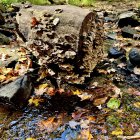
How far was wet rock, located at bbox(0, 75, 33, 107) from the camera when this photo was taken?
396 centimetres

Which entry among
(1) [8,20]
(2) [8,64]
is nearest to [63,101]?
(2) [8,64]

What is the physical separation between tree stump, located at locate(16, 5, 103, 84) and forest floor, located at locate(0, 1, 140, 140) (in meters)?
0.28

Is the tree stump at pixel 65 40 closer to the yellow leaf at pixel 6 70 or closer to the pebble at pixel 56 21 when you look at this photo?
the pebble at pixel 56 21

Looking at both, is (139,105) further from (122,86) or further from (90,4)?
(90,4)

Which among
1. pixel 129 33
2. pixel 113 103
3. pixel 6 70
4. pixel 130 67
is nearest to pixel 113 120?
pixel 113 103

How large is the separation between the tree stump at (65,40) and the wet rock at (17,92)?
0.49 m

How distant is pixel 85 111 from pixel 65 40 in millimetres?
1137

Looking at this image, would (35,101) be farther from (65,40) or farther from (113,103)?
(113,103)

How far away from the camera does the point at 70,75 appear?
4461 mm

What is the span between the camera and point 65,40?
14.1 feet

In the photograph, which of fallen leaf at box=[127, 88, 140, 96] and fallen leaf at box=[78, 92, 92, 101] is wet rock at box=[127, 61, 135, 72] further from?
fallen leaf at box=[78, 92, 92, 101]

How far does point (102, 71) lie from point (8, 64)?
1747 millimetres

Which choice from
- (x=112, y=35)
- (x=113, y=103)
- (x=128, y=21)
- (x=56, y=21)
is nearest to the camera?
(x=113, y=103)

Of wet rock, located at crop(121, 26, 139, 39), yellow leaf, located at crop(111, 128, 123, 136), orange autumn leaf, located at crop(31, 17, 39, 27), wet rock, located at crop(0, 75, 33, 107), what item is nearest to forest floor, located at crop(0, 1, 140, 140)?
yellow leaf, located at crop(111, 128, 123, 136)
